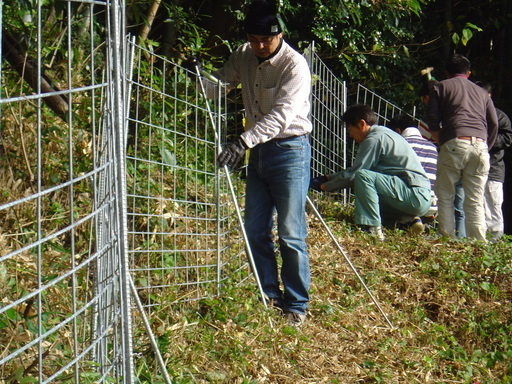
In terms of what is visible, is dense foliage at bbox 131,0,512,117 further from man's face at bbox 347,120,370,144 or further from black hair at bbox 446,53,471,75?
man's face at bbox 347,120,370,144

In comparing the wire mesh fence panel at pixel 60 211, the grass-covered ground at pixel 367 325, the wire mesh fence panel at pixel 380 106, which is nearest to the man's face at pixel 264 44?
the wire mesh fence panel at pixel 60 211

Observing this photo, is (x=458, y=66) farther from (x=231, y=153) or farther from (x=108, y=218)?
(x=108, y=218)

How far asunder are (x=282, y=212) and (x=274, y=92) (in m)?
0.68

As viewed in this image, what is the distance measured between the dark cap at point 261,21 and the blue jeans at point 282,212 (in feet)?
1.97

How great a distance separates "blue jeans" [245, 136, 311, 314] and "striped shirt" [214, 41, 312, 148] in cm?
13

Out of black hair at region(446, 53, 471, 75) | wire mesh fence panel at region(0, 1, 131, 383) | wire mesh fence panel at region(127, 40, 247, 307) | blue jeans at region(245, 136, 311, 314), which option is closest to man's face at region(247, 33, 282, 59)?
wire mesh fence panel at region(127, 40, 247, 307)

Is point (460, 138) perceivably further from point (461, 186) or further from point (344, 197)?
point (344, 197)

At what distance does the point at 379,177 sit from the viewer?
7.13 metres

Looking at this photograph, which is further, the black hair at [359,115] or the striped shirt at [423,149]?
the striped shirt at [423,149]

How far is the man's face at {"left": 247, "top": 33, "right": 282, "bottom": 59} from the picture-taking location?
4.56 meters

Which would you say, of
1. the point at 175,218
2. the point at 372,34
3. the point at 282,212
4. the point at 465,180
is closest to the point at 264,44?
the point at 282,212

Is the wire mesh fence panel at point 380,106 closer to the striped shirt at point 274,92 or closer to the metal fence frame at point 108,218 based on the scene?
the metal fence frame at point 108,218

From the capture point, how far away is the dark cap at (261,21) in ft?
14.7

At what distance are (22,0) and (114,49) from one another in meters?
1.68
